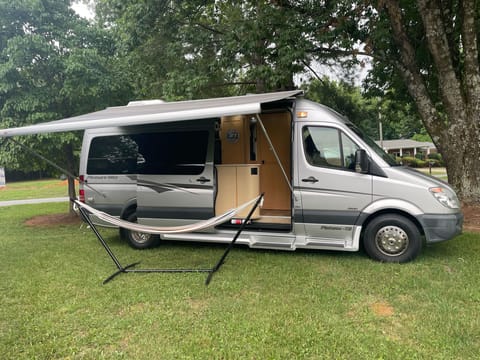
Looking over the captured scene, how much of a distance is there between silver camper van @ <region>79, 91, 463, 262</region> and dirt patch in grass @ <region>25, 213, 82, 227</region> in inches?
142

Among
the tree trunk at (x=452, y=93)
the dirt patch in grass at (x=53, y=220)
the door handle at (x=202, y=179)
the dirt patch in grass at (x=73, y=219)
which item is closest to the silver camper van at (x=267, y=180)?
the door handle at (x=202, y=179)

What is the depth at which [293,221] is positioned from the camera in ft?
17.4

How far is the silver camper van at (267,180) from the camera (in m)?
4.86

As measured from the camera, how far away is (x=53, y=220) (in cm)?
1002

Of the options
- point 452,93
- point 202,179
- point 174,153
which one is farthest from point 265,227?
point 452,93

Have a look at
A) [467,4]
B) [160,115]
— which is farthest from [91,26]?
[467,4]

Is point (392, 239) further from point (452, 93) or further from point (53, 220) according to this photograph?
point (53, 220)

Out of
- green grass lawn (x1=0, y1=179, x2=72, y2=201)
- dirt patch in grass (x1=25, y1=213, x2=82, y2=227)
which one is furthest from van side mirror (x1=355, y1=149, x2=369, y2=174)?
green grass lawn (x1=0, y1=179, x2=72, y2=201)

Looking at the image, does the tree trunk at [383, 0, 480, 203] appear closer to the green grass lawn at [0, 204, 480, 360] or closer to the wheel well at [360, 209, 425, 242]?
the green grass lawn at [0, 204, 480, 360]

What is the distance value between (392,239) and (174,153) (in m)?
3.65

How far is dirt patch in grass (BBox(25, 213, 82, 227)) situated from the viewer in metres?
9.51

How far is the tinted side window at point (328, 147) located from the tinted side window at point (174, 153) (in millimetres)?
1705

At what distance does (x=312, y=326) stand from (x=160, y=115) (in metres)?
2.86

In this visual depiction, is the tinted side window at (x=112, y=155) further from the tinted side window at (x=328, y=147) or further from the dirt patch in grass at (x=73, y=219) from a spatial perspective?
the dirt patch in grass at (x=73, y=219)
